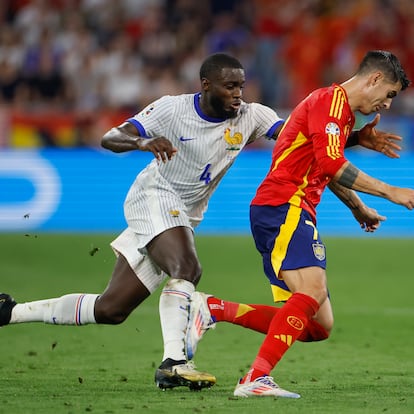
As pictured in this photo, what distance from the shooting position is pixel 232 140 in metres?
6.69

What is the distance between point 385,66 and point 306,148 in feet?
2.12

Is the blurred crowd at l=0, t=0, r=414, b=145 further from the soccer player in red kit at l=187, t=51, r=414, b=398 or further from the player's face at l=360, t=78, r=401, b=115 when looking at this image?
the player's face at l=360, t=78, r=401, b=115

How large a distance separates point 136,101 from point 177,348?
39.5 ft

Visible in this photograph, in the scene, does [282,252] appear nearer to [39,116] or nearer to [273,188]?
[273,188]

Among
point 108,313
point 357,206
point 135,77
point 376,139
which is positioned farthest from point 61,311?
point 135,77

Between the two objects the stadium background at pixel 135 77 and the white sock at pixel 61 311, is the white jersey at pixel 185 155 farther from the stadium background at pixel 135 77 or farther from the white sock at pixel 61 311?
the stadium background at pixel 135 77

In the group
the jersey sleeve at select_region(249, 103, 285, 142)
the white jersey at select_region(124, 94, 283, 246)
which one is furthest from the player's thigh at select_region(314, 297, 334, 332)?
the jersey sleeve at select_region(249, 103, 285, 142)

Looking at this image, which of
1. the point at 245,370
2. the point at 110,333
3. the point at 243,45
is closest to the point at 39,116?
the point at 243,45

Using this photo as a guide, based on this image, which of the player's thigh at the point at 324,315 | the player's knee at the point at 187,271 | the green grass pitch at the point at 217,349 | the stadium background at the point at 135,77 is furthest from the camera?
the stadium background at the point at 135,77

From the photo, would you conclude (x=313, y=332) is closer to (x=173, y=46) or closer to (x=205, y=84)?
(x=205, y=84)

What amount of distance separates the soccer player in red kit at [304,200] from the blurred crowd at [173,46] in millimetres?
11144

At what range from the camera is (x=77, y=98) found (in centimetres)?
1797

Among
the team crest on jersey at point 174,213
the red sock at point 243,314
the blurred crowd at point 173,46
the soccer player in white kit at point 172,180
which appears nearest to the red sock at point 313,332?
the red sock at point 243,314

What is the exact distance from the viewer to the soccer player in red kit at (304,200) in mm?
5750
